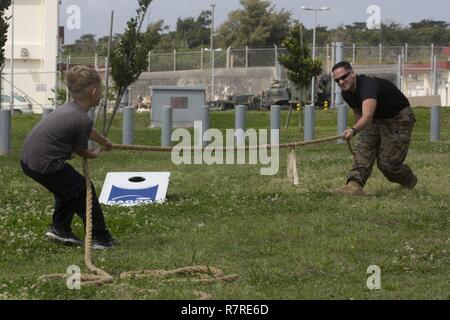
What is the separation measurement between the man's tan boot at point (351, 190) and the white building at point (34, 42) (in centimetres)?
3855

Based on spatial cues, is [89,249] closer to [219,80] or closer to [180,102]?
[180,102]

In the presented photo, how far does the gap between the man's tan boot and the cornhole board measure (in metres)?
2.08

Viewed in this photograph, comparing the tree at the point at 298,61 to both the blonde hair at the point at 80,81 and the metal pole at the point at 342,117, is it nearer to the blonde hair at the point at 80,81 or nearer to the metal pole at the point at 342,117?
the metal pole at the point at 342,117

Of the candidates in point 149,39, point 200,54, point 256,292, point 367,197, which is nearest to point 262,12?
point 200,54

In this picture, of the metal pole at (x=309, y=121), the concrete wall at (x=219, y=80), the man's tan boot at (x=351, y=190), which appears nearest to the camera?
the man's tan boot at (x=351, y=190)

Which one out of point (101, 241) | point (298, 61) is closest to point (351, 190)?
point (101, 241)

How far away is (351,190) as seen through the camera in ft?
38.4

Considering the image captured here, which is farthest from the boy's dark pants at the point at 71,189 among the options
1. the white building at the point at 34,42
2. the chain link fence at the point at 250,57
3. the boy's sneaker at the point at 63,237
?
the chain link fence at the point at 250,57

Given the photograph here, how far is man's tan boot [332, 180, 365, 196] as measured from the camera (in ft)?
38.3

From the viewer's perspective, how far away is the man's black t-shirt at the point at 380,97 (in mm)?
11375

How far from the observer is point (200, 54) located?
52.7 meters
